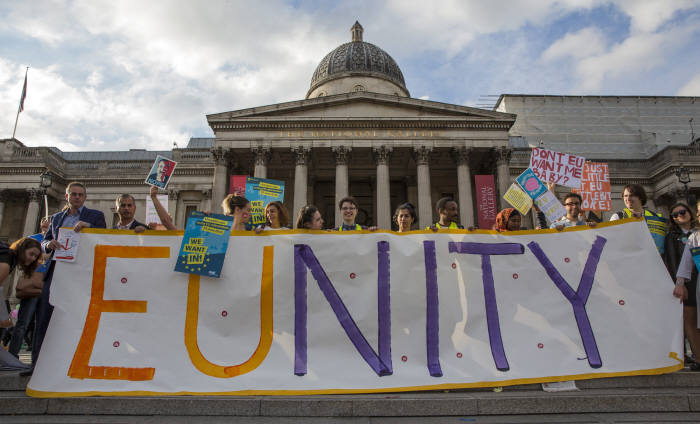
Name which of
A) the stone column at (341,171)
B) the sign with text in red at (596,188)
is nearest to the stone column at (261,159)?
the stone column at (341,171)

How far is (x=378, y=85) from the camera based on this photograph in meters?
32.3

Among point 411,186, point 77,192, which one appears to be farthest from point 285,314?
point 411,186

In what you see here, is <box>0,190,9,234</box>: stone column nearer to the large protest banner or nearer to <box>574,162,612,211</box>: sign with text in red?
the large protest banner

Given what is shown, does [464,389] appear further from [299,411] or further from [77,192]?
[77,192]

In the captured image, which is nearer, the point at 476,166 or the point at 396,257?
the point at 396,257

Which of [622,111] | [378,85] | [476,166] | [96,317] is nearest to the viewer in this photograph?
[96,317]

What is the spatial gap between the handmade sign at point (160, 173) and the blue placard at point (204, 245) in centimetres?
145

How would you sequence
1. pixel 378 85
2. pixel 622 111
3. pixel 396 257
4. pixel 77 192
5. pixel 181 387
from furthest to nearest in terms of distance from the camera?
pixel 622 111 < pixel 378 85 < pixel 77 192 < pixel 396 257 < pixel 181 387

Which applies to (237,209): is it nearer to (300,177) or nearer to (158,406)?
(158,406)

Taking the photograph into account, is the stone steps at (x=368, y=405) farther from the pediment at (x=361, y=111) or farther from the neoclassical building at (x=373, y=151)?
the pediment at (x=361, y=111)

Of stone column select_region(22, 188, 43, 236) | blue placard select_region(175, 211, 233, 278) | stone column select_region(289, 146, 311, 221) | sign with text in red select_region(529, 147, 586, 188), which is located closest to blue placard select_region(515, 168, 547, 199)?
sign with text in red select_region(529, 147, 586, 188)

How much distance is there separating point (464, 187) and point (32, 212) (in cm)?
2898

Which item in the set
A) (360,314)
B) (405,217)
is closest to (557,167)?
(405,217)

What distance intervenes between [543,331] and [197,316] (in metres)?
3.64
